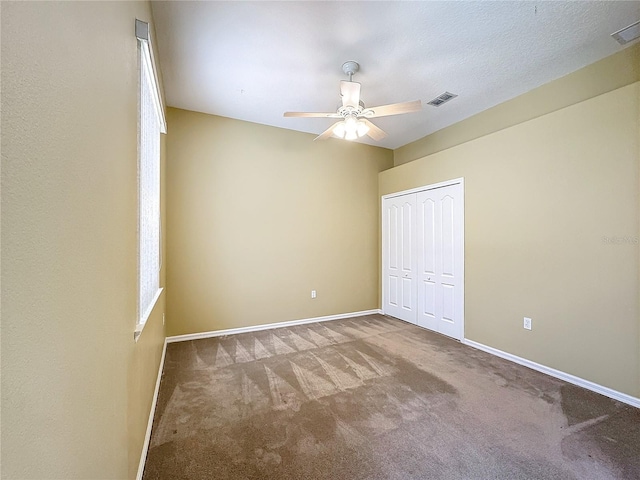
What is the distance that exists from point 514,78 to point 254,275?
3.95 metres

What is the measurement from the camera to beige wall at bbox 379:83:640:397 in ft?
7.48

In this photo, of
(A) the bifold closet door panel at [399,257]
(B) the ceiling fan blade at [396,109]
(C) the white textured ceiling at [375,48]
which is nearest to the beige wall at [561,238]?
(C) the white textured ceiling at [375,48]

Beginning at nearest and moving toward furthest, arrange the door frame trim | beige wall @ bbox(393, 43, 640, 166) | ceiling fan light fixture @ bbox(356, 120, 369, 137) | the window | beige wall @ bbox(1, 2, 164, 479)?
1. beige wall @ bbox(1, 2, 164, 479)
2. the window
3. beige wall @ bbox(393, 43, 640, 166)
4. ceiling fan light fixture @ bbox(356, 120, 369, 137)
5. the door frame trim

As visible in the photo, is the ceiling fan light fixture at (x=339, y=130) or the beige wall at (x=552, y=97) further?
the ceiling fan light fixture at (x=339, y=130)

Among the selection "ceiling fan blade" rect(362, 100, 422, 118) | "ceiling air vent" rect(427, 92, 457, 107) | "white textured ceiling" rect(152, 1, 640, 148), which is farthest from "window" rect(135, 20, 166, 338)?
"ceiling air vent" rect(427, 92, 457, 107)

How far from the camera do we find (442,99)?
3365 mm

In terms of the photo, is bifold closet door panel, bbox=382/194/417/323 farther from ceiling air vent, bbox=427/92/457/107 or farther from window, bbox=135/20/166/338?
window, bbox=135/20/166/338

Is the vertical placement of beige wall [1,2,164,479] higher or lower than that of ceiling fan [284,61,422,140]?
lower

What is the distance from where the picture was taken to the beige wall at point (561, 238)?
2279mm

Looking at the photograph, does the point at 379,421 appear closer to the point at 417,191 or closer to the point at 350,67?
the point at 350,67

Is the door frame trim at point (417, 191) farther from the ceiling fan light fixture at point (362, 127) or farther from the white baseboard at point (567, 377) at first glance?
the ceiling fan light fixture at point (362, 127)

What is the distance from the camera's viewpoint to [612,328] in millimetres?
2334

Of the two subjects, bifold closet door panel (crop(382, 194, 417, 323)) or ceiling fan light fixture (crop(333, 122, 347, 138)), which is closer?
ceiling fan light fixture (crop(333, 122, 347, 138))

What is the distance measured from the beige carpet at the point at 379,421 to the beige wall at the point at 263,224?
0.89 m
